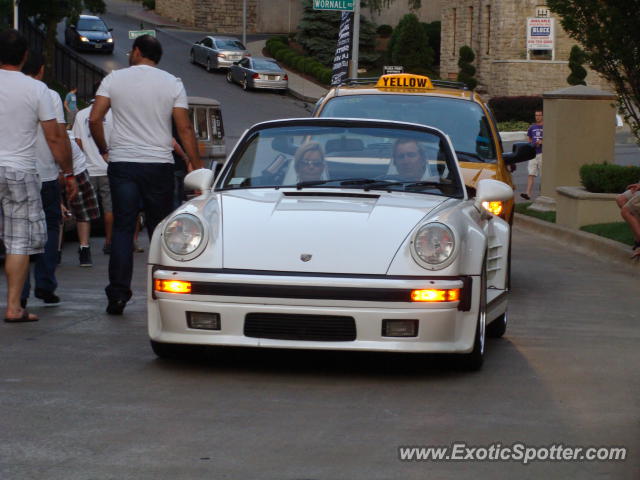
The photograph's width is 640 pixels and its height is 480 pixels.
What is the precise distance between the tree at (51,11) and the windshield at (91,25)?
432 inches

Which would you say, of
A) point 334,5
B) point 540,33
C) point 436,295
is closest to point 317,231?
point 436,295

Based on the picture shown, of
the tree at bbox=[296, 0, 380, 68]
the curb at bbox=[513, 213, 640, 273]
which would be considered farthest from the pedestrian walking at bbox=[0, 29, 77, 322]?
the tree at bbox=[296, 0, 380, 68]

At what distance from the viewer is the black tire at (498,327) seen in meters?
9.13

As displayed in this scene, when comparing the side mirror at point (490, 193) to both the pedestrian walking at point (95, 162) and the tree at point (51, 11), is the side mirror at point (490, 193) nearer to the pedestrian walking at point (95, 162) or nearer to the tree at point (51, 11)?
the pedestrian walking at point (95, 162)

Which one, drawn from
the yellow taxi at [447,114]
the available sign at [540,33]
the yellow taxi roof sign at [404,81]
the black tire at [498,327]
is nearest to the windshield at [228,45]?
the available sign at [540,33]

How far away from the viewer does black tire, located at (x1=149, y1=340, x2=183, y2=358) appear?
7.72 metres

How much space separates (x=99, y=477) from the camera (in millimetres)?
5227

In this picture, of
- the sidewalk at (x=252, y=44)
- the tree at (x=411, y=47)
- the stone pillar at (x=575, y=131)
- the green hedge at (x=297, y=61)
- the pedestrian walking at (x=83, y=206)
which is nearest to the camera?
the pedestrian walking at (x=83, y=206)

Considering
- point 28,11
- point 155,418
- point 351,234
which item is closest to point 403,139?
point 351,234

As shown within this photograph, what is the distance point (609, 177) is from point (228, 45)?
152 ft

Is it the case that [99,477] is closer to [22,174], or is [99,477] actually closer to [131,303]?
[22,174]

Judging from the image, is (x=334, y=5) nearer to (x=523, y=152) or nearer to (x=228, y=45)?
(x=523, y=152)

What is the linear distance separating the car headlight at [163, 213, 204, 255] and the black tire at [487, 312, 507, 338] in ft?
8.19

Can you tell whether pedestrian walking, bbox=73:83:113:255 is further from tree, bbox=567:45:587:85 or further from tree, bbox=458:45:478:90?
tree, bbox=458:45:478:90
